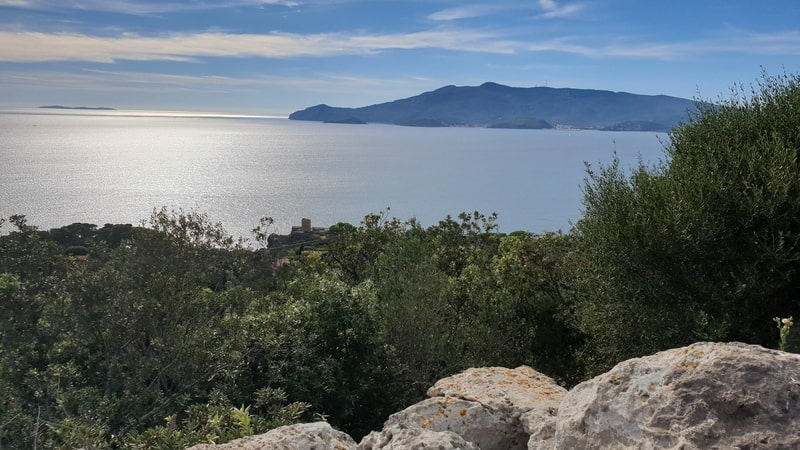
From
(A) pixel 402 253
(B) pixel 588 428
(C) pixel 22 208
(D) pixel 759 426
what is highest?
(D) pixel 759 426

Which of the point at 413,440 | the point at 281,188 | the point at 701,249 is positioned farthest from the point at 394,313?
the point at 281,188

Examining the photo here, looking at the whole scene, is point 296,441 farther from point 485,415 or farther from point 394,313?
point 394,313

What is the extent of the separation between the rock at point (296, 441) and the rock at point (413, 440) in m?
0.25

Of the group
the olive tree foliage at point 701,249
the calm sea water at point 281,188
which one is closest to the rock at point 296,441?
the olive tree foliage at point 701,249

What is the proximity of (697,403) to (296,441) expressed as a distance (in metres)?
3.45

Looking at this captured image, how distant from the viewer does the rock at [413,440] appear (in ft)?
17.9

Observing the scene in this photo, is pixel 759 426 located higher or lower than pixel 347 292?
higher

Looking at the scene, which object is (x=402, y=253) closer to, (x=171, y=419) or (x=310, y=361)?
(x=310, y=361)

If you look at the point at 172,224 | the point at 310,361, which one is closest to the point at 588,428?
the point at 310,361

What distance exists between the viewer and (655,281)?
42.4ft

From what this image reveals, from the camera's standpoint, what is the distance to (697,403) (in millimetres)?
4203

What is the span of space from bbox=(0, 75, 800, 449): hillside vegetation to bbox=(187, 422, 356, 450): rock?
404 centimetres

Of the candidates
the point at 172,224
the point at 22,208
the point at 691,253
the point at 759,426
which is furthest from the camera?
the point at 22,208

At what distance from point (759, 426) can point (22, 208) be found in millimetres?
100075
